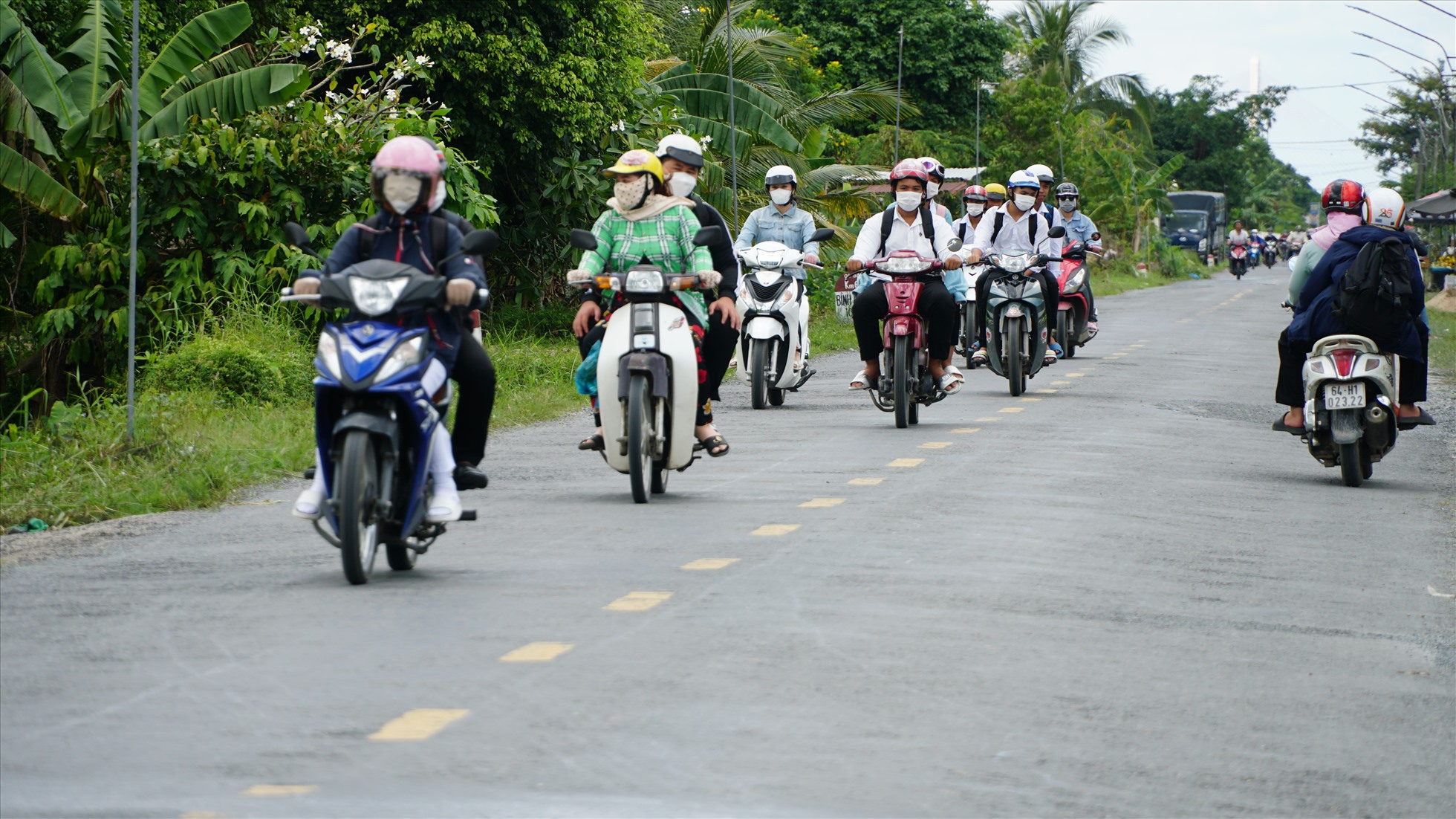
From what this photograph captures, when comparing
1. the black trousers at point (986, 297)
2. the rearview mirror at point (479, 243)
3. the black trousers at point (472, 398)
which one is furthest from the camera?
the black trousers at point (986, 297)

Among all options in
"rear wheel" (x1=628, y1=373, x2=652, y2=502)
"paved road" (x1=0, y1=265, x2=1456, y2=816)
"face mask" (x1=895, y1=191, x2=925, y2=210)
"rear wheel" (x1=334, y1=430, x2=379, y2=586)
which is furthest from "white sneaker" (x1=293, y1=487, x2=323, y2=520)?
"face mask" (x1=895, y1=191, x2=925, y2=210)

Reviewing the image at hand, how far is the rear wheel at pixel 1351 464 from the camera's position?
37.0 ft

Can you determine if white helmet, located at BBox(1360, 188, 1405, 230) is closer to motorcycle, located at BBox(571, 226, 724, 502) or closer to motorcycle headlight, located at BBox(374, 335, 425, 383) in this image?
motorcycle, located at BBox(571, 226, 724, 502)

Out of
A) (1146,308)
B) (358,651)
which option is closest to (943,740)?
(358,651)

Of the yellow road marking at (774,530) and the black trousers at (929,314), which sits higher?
the black trousers at (929,314)

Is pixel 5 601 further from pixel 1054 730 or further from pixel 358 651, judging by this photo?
pixel 1054 730

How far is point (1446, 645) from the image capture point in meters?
6.84

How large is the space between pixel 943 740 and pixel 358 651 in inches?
79.2

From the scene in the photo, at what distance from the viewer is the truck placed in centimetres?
7544

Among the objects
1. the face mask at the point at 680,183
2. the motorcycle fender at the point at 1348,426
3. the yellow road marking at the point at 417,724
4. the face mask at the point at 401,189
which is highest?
the face mask at the point at 680,183

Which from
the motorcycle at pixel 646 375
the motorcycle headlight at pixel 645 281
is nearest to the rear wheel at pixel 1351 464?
the motorcycle at pixel 646 375

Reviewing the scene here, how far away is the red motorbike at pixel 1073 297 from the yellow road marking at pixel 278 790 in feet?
56.4

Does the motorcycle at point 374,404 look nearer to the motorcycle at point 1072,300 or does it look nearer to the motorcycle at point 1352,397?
the motorcycle at point 1352,397

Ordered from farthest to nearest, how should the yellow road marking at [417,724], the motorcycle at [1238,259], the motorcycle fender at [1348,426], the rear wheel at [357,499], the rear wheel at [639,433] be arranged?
the motorcycle at [1238,259] → the motorcycle fender at [1348,426] → the rear wheel at [639,433] → the rear wheel at [357,499] → the yellow road marking at [417,724]
